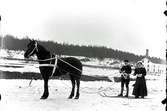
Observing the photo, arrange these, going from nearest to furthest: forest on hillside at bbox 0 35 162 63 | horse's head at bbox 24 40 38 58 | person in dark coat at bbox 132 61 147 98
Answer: horse's head at bbox 24 40 38 58
person in dark coat at bbox 132 61 147 98
forest on hillside at bbox 0 35 162 63

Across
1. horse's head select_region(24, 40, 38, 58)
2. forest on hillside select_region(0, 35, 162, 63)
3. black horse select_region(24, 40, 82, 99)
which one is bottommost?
black horse select_region(24, 40, 82, 99)

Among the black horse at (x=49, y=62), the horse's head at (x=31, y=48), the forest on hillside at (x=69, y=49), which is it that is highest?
the forest on hillside at (x=69, y=49)

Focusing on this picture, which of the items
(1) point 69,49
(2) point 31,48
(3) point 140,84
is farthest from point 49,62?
(1) point 69,49

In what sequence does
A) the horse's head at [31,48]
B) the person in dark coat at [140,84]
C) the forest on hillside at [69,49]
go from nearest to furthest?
1. the horse's head at [31,48]
2. the person in dark coat at [140,84]
3. the forest on hillside at [69,49]

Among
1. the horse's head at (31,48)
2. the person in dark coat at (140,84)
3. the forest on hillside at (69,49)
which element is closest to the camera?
the horse's head at (31,48)

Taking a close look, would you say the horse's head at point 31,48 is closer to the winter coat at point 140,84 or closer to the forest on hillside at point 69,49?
the forest on hillside at point 69,49

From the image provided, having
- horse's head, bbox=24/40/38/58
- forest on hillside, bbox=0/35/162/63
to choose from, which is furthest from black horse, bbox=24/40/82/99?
forest on hillside, bbox=0/35/162/63

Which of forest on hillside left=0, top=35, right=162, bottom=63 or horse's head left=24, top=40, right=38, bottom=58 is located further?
forest on hillside left=0, top=35, right=162, bottom=63

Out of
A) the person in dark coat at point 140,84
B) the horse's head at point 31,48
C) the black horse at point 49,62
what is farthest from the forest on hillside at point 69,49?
the person in dark coat at point 140,84

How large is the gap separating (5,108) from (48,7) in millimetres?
4013

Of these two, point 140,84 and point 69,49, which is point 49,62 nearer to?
point 140,84

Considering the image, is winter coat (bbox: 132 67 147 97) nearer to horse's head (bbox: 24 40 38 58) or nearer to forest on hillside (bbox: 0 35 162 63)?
forest on hillside (bbox: 0 35 162 63)

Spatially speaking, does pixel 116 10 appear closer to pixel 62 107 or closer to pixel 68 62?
pixel 68 62

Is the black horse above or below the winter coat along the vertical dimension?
above
